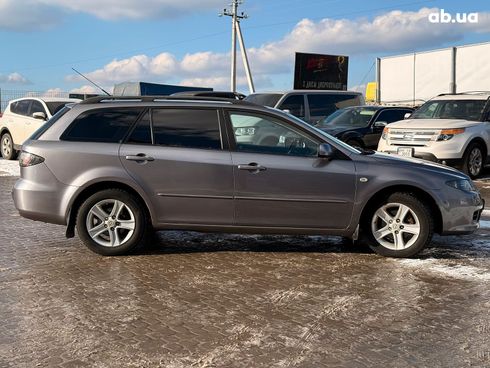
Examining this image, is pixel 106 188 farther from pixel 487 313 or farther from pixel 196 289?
pixel 487 313

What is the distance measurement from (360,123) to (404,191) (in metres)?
8.27

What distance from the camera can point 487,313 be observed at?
4.17m

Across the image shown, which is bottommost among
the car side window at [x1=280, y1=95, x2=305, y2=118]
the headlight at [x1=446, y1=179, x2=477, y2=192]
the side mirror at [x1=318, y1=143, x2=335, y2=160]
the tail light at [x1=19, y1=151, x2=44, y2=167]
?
the headlight at [x1=446, y1=179, x2=477, y2=192]

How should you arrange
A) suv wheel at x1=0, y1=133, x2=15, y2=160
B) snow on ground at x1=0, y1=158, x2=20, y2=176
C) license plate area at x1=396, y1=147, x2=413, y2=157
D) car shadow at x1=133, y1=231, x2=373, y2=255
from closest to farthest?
car shadow at x1=133, y1=231, x2=373, y2=255 < license plate area at x1=396, y1=147, x2=413, y2=157 < snow on ground at x1=0, y1=158, x2=20, y2=176 < suv wheel at x1=0, y1=133, x2=15, y2=160

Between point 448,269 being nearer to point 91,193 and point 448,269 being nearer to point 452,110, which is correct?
point 91,193

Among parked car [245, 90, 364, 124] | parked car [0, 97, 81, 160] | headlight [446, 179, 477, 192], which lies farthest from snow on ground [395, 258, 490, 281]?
parked car [0, 97, 81, 160]

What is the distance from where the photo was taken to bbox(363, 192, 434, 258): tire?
556 cm

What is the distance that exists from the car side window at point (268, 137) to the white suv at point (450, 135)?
5957 millimetres

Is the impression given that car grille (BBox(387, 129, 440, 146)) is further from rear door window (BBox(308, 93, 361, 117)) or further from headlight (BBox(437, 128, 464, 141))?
rear door window (BBox(308, 93, 361, 117))

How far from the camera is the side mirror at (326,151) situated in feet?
17.9

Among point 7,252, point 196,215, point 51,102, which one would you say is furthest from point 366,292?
point 51,102

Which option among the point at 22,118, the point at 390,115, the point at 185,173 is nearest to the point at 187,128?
the point at 185,173

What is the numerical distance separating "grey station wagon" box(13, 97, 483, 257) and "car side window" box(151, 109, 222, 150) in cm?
1

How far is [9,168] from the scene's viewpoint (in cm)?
1384
